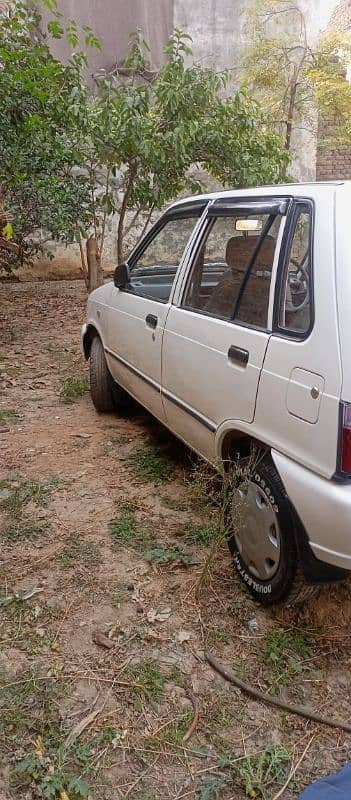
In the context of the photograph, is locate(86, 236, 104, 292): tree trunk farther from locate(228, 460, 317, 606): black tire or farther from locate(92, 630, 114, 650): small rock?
locate(92, 630, 114, 650): small rock

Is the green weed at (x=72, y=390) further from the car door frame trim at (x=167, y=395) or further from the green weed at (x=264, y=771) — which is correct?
the green weed at (x=264, y=771)

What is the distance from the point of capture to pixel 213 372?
2.78m

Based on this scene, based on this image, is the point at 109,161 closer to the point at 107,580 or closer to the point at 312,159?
the point at 107,580

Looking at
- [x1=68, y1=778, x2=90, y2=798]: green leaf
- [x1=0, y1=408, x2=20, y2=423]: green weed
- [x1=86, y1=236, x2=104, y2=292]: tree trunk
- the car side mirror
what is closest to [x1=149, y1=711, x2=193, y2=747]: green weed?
[x1=68, y1=778, x2=90, y2=798]: green leaf

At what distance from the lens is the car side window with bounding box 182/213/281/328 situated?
2.60 metres

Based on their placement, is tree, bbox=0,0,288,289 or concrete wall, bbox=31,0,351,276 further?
concrete wall, bbox=31,0,351,276

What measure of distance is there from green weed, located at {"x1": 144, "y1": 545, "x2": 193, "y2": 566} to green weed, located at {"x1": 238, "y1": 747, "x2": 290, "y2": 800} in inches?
42.3

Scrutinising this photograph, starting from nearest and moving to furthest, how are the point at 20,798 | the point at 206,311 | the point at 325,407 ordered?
Answer: the point at 20,798, the point at 325,407, the point at 206,311

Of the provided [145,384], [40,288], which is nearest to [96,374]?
[145,384]

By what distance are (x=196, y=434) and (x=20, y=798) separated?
1.77m

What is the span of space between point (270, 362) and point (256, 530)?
738 millimetres

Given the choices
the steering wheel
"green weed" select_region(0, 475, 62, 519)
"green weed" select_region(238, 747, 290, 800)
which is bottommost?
"green weed" select_region(238, 747, 290, 800)

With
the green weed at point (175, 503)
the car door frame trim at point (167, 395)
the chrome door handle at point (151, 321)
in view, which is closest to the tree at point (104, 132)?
the car door frame trim at point (167, 395)

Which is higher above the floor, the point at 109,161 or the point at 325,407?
the point at 109,161
